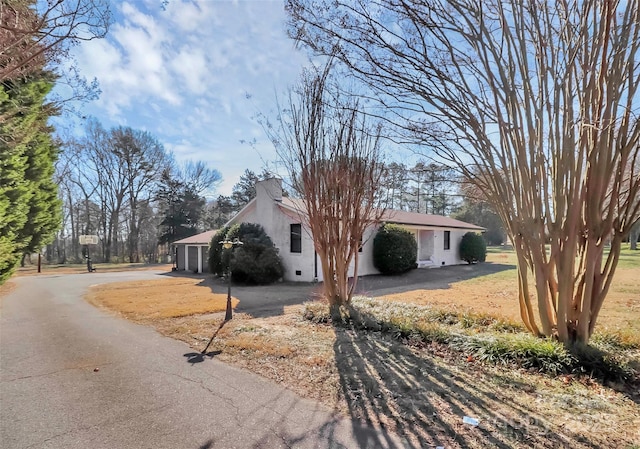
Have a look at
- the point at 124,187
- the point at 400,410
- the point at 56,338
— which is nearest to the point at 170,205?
the point at 124,187

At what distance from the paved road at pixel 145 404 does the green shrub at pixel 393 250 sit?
12458mm

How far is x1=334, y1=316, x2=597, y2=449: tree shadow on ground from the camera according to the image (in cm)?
295

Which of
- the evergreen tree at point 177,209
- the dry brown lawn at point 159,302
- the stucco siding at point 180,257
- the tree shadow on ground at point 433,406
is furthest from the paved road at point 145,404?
the evergreen tree at point 177,209

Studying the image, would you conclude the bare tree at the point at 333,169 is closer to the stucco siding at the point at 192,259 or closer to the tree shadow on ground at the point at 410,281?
the tree shadow on ground at the point at 410,281

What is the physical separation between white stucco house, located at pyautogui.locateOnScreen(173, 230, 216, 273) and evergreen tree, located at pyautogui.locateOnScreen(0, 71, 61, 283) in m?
8.53

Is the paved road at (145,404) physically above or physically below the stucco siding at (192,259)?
below

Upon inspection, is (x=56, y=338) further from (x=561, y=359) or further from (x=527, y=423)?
(x=561, y=359)

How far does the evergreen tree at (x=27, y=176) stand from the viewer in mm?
7598

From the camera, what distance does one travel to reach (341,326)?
23.5ft

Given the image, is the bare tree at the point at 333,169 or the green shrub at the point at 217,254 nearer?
the bare tree at the point at 333,169

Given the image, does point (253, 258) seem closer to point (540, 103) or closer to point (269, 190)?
point (269, 190)

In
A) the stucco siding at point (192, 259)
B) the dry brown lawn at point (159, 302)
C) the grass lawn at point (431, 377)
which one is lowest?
the dry brown lawn at point (159, 302)

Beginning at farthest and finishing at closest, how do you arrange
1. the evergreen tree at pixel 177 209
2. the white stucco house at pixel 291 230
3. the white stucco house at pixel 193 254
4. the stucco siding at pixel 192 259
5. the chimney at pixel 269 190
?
the evergreen tree at pixel 177 209
the stucco siding at pixel 192 259
the white stucco house at pixel 193 254
the chimney at pixel 269 190
the white stucco house at pixel 291 230

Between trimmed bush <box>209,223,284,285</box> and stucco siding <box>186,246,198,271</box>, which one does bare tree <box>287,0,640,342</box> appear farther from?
stucco siding <box>186,246,198,271</box>
